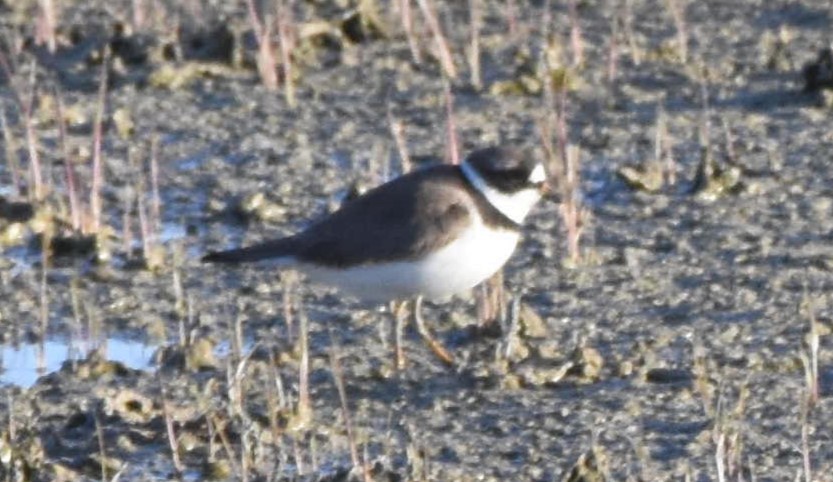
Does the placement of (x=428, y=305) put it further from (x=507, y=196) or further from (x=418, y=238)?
(x=418, y=238)

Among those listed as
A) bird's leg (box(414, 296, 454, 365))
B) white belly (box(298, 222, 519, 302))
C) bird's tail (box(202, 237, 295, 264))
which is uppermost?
bird's tail (box(202, 237, 295, 264))

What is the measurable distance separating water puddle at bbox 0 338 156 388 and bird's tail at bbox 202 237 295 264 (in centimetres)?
50

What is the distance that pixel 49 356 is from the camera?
8.55 meters

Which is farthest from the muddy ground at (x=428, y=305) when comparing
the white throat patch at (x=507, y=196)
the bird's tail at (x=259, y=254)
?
the white throat patch at (x=507, y=196)

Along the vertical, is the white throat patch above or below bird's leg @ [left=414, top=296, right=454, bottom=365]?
above

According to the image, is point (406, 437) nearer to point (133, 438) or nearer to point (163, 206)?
point (133, 438)

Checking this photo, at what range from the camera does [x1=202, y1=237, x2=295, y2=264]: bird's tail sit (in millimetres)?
8219

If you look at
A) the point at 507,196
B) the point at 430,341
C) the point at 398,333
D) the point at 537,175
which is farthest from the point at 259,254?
the point at 537,175

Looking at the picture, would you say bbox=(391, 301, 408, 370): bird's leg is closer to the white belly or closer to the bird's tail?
the white belly

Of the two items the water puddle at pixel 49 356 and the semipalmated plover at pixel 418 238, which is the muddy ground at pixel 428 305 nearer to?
the water puddle at pixel 49 356

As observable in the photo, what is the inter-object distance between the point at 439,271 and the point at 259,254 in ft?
2.41

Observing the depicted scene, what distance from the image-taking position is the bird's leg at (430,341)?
8133 millimetres

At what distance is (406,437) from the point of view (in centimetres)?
739

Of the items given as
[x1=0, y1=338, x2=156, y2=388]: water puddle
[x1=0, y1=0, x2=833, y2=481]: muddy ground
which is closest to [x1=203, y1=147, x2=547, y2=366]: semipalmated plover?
[x1=0, y1=0, x2=833, y2=481]: muddy ground
